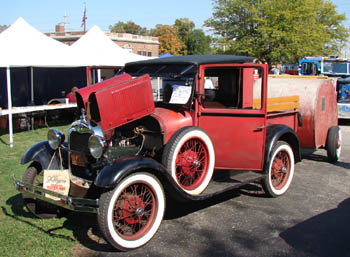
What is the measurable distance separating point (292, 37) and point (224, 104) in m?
22.0

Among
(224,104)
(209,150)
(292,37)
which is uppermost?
(292,37)

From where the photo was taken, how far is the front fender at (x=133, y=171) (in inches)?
130

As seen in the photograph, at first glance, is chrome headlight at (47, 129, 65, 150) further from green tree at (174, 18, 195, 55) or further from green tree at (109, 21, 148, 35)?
green tree at (109, 21, 148, 35)

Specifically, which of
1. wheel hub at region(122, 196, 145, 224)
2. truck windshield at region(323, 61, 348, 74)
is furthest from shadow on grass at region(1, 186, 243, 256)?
truck windshield at region(323, 61, 348, 74)

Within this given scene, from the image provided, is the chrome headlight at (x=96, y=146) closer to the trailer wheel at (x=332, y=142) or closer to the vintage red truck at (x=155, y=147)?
the vintage red truck at (x=155, y=147)

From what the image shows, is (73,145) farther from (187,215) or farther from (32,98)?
(32,98)

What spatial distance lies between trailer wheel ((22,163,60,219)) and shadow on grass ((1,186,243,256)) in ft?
0.44

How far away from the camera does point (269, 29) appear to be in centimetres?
2500

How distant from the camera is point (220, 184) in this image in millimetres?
4477

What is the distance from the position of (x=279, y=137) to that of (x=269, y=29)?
2188 cm

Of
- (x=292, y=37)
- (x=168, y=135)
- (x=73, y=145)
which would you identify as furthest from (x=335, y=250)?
(x=292, y=37)

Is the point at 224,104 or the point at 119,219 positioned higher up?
the point at 224,104

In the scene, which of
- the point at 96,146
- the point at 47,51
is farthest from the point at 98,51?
the point at 96,146

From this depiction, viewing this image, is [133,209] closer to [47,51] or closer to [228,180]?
[228,180]
